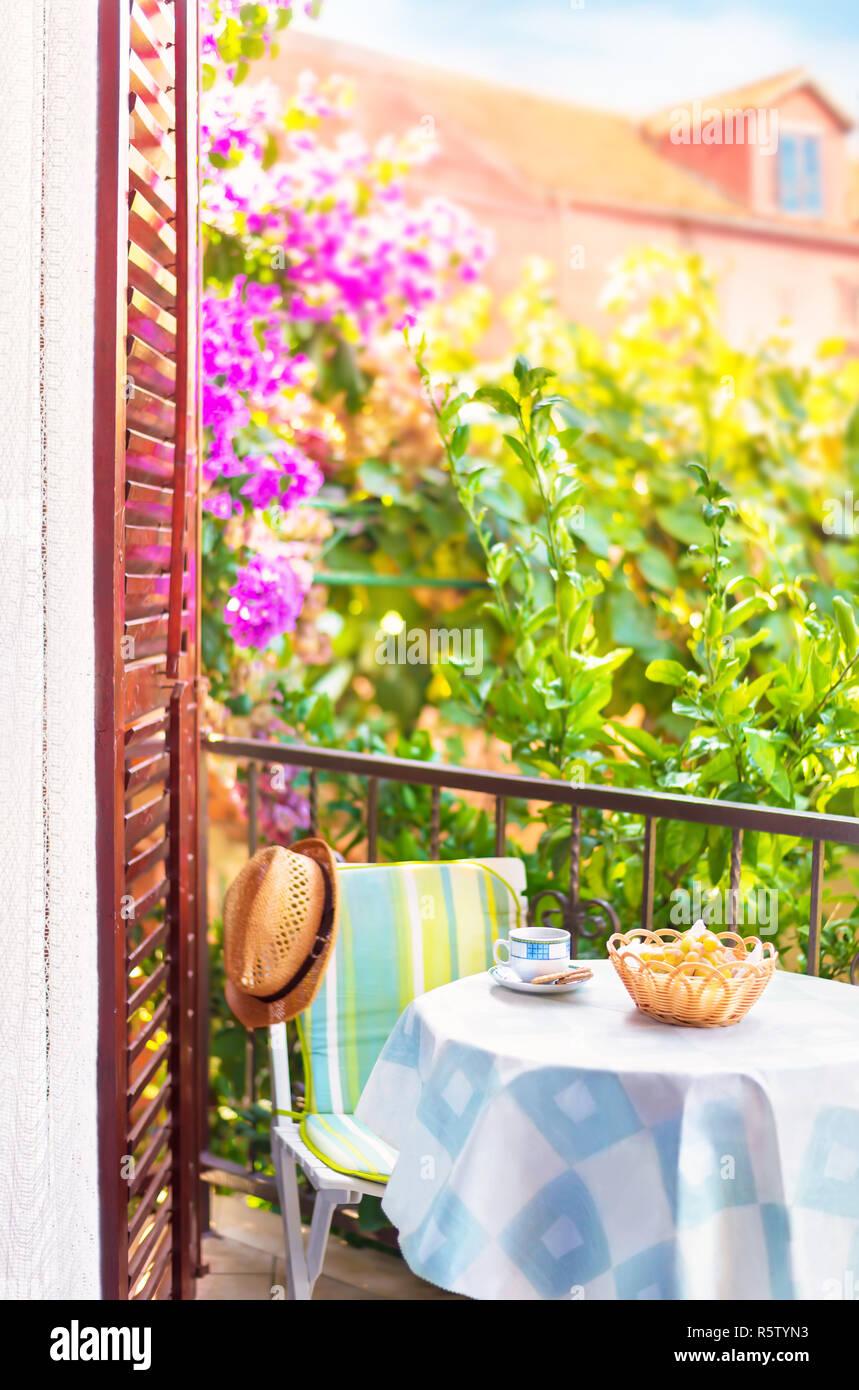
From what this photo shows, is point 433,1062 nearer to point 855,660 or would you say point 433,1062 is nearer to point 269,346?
point 855,660

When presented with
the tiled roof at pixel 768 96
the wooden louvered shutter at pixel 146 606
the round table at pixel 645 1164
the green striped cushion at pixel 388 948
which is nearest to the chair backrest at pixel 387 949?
the green striped cushion at pixel 388 948

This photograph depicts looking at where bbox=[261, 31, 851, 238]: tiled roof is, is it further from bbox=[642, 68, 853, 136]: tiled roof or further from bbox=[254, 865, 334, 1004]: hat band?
bbox=[254, 865, 334, 1004]: hat band

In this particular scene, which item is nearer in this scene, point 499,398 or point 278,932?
point 278,932

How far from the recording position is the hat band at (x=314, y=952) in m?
1.96

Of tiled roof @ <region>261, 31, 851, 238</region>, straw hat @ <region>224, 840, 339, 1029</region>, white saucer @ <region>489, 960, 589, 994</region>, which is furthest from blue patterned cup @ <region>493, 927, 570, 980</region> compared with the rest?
tiled roof @ <region>261, 31, 851, 238</region>

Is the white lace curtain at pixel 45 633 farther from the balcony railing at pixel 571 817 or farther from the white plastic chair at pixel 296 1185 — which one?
the balcony railing at pixel 571 817

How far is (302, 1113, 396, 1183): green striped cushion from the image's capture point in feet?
6.20

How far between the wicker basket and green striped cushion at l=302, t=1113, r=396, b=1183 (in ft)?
1.72

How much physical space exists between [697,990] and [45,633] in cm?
89

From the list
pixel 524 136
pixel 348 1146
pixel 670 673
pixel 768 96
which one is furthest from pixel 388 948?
pixel 768 96

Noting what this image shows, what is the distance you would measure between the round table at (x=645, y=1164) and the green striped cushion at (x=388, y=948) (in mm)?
584

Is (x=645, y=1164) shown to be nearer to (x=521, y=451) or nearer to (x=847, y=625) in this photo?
(x=847, y=625)

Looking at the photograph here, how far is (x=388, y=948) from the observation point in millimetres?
2154

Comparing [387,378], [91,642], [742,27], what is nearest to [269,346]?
[387,378]
